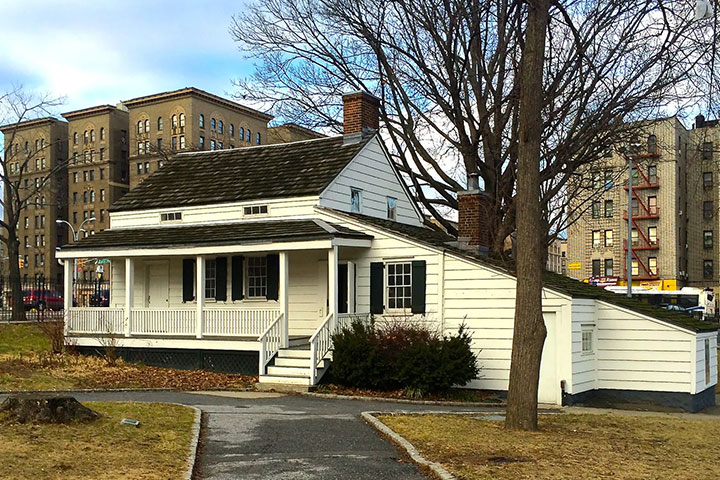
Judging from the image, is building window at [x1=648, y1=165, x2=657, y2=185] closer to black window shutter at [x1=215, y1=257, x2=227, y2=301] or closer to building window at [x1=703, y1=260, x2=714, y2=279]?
building window at [x1=703, y1=260, x2=714, y2=279]

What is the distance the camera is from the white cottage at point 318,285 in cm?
1841

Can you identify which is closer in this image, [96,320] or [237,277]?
[237,277]

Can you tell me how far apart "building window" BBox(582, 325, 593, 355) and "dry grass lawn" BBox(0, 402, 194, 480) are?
10.2m

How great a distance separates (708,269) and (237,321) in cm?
6698

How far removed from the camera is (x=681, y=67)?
19.0 metres

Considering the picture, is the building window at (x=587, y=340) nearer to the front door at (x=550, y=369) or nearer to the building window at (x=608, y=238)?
the front door at (x=550, y=369)

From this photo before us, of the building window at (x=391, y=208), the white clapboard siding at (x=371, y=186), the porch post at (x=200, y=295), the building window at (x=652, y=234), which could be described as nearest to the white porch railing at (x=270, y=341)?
the porch post at (x=200, y=295)

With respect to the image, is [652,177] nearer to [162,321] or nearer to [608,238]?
[608,238]

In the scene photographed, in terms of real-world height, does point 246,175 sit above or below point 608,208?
below

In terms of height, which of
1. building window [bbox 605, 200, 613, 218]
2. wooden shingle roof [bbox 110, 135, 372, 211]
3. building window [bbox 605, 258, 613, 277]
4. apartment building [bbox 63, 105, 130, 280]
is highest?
apartment building [bbox 63, 105, 130, 280]

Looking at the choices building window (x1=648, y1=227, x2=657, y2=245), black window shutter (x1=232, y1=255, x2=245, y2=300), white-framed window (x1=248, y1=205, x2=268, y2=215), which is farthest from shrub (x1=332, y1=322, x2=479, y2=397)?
building window (x1=648, y1=227, x2=657, y2=245)

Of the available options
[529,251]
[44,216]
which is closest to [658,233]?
[529,251]

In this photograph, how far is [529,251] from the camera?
1220cm

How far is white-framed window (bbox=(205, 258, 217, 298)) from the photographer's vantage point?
2345cm
